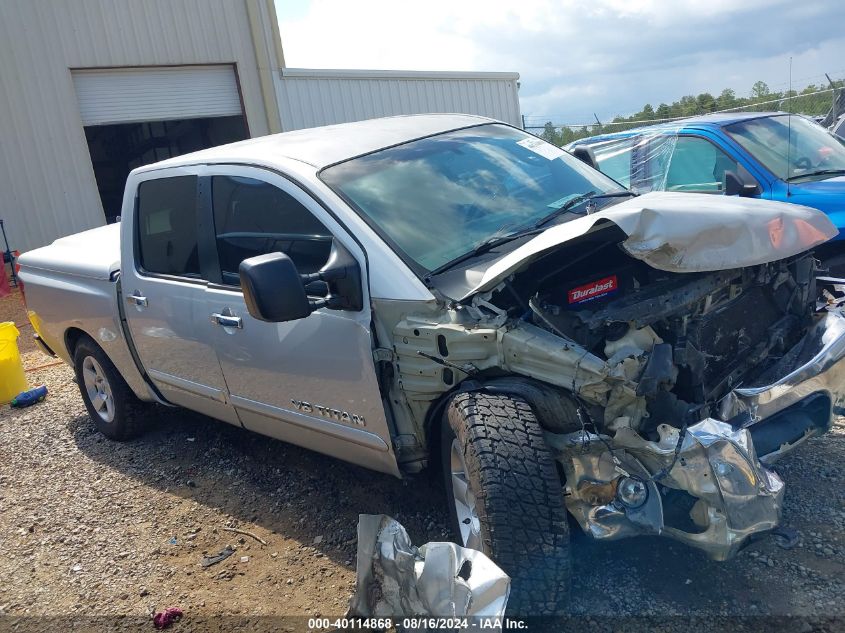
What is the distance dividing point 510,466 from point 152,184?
2989 millimetres

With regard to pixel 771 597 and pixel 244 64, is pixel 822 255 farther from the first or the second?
pixel 244 64

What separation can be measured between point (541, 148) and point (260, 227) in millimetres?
1680

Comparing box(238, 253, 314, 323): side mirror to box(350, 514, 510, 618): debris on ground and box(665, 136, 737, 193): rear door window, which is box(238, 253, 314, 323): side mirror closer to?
box(350, 514, 510, 618): debris on ground

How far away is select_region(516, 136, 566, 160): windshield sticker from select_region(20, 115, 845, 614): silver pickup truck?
3cm

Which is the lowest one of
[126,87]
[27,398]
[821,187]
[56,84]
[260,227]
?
[27,398]

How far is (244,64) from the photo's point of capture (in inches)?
575

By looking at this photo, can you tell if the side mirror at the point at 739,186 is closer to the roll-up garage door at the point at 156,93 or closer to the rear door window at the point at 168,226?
the rear door window at the point at 168,226

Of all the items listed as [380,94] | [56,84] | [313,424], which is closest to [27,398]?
[313,424]

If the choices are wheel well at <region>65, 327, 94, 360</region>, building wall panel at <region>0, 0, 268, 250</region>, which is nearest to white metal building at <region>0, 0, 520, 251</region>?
building wall panel at <region>0, 0, 268, 250</region>

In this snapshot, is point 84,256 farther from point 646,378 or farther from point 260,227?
point 646,378

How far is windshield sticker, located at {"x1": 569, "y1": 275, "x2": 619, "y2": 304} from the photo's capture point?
3080 millimetres

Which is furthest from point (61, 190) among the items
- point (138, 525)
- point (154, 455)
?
point (138, 525)

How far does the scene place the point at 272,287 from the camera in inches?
118

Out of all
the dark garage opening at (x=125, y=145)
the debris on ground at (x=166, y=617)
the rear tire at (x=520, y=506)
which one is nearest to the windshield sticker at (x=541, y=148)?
→ the rear tire at (x=520, y=506)
